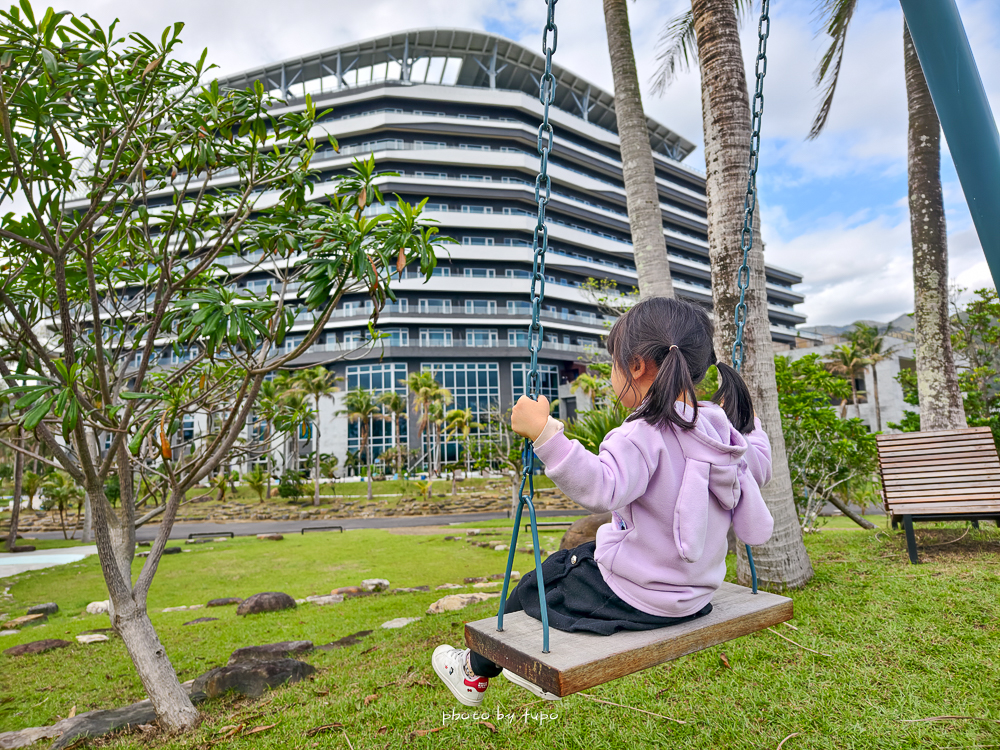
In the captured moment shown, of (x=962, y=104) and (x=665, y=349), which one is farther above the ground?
(x=962, y=104)

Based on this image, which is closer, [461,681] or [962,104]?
[962,104]

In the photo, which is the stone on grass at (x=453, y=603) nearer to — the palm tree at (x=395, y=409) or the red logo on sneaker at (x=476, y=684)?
the red logo on sneaker at (x=476, y=684)

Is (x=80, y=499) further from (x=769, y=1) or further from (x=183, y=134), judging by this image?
(x=769, y=1)

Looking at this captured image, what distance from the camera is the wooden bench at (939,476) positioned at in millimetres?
5074

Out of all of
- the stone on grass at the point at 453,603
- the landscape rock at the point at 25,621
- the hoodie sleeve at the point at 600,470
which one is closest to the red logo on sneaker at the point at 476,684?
the hoodie sleeve at the point at 600,470

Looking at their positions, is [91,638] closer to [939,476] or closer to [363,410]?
[939,476]

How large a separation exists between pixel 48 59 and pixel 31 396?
1.68 meters

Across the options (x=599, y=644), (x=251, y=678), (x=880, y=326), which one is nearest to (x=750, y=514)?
(x=599, y=644)

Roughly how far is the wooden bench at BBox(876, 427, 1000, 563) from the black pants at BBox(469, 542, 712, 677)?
4.33 metres

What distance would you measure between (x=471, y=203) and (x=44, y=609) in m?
40.1

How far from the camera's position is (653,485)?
179 cm

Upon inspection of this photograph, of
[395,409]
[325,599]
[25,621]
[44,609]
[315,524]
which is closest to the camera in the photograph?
[25,621]

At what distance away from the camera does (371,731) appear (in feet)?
11.0

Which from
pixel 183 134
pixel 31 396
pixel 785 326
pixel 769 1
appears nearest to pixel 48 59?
pixel 183 134
